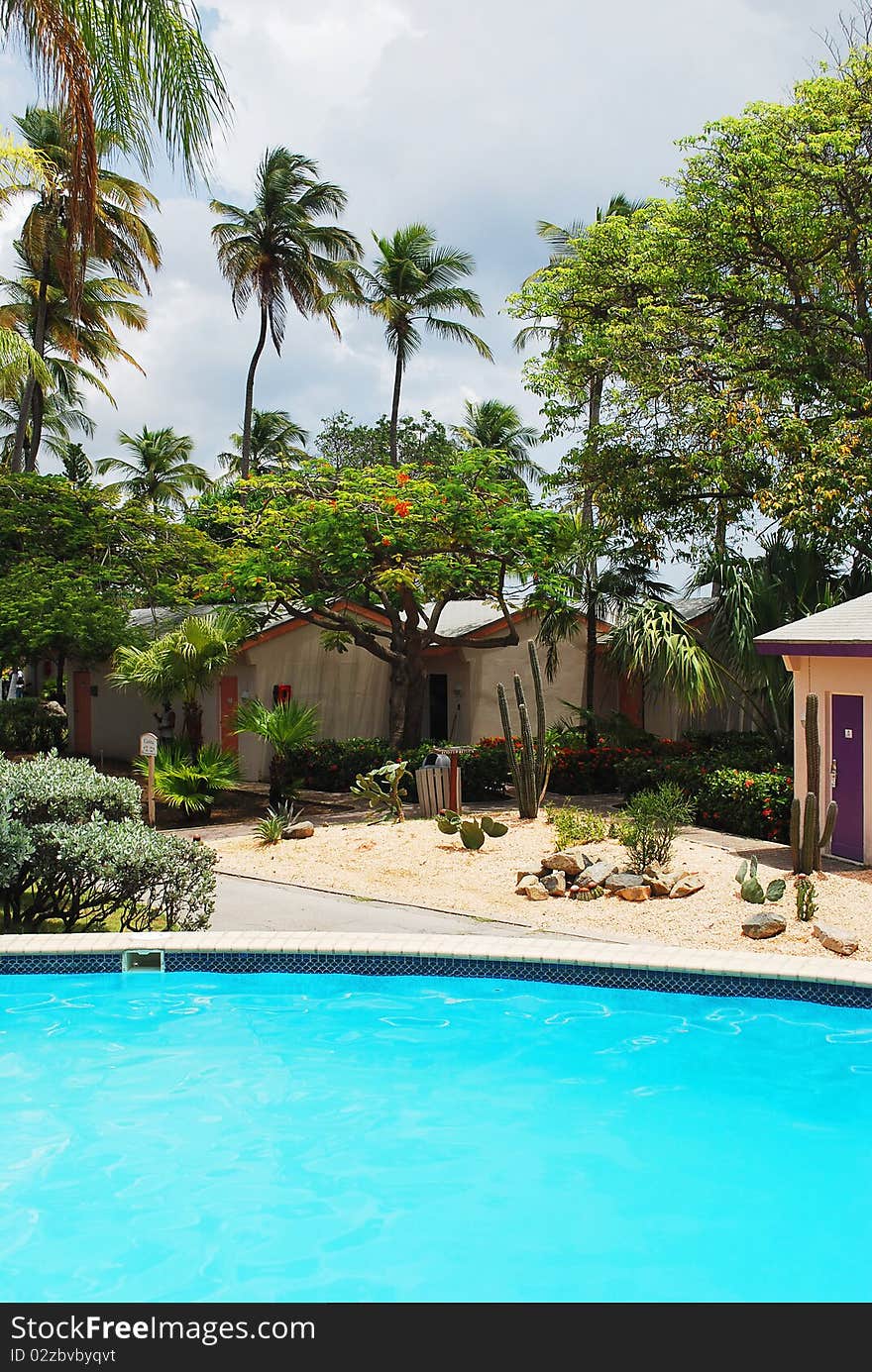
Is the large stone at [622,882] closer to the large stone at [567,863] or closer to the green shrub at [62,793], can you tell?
the large stone at [567,863]

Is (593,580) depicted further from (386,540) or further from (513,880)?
(513,880)

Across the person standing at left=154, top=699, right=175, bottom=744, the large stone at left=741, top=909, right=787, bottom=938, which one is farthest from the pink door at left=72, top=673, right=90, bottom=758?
the large stone at left=741, top=909, right=787, bottom=938

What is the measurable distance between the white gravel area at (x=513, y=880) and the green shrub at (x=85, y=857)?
317 centimetres

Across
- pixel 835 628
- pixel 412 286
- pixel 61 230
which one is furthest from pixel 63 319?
pixel 835 628

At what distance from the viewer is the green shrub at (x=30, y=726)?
2758 centimetres

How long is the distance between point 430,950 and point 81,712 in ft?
82.7

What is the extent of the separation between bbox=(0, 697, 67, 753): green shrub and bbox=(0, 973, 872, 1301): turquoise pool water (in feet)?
64.1

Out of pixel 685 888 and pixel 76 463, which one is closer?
pixel 685 888

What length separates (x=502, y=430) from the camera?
152ft

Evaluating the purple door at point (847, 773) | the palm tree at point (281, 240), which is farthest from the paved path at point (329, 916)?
the palm tree at point (281, 240)

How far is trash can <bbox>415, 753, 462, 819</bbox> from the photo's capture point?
17.8m

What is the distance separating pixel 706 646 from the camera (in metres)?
20.4
